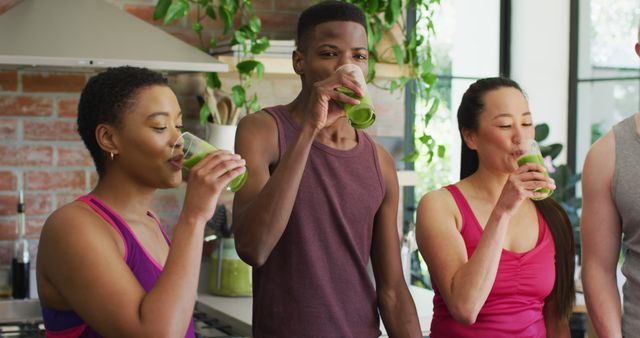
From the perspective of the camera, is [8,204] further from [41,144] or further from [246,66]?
[246,66]

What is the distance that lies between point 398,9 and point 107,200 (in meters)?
2.25

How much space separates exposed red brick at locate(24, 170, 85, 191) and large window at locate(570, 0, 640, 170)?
2.86m

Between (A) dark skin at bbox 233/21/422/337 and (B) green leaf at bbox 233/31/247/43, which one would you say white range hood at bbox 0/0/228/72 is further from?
(A) dark skin at bbox 233/21/422/337

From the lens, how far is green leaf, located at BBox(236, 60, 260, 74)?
10.8 ft

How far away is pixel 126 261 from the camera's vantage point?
1558 millimetres

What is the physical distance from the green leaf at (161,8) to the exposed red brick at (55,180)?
61 cm

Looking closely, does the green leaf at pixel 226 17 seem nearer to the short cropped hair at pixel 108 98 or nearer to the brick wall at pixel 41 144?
the brick wall at pixel 41 144

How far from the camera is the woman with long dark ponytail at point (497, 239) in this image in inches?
76.0

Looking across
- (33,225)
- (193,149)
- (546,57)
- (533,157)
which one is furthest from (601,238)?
(546,57)

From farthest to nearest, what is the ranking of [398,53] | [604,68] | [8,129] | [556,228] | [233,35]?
[604,68] < [398,53] < [233,35] < [8,129] < [556,228]

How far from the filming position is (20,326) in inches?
118

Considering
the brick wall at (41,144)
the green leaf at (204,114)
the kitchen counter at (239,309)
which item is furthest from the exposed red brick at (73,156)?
the kitchen counter at (239,309)

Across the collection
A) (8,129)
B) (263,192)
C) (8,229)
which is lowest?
(8,229)

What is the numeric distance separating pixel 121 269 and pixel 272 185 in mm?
404
